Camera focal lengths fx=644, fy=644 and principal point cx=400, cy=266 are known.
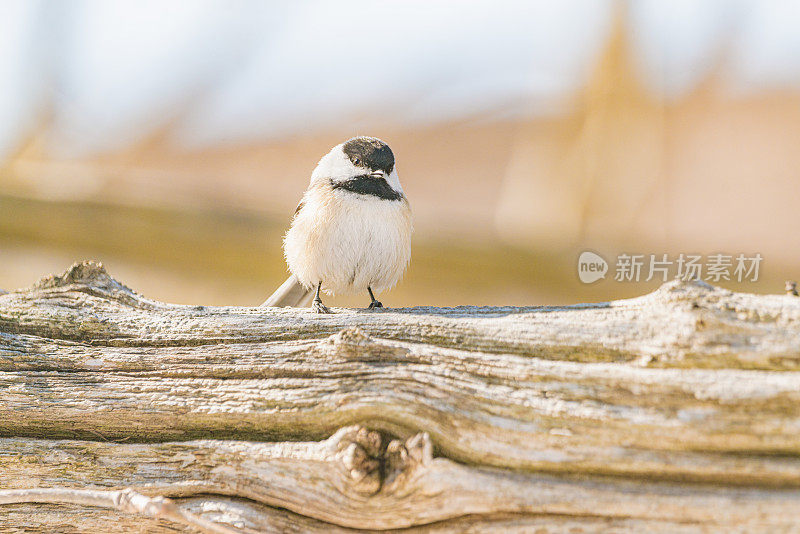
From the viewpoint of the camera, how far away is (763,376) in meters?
1.03

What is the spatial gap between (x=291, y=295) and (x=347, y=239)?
406mm

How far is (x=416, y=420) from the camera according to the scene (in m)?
1.07

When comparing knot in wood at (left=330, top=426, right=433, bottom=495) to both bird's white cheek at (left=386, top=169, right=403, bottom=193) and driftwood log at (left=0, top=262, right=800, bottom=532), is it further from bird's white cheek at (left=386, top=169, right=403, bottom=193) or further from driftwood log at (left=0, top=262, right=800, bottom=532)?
bird's white cheek at (left=386, top=169, right=403, bottom=193)

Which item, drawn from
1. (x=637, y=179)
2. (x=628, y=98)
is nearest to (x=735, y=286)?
(x=637, y=179)

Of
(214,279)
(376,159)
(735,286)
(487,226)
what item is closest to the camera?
(376,159)

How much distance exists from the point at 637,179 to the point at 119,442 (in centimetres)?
266

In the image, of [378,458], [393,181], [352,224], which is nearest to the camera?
[378,458]

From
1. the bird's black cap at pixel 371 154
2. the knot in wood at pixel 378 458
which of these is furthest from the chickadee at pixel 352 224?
the knot in wood at pixel 378 458

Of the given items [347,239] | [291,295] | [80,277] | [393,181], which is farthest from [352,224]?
[80,277]

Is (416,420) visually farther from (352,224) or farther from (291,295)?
(291,295)

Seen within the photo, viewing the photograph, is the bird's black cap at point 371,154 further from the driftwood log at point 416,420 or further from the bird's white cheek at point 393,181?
the driftwood log at point 416,420

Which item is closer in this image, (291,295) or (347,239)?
(347,239)

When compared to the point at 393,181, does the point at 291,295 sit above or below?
below

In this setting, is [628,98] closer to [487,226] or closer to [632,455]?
[487,226]
